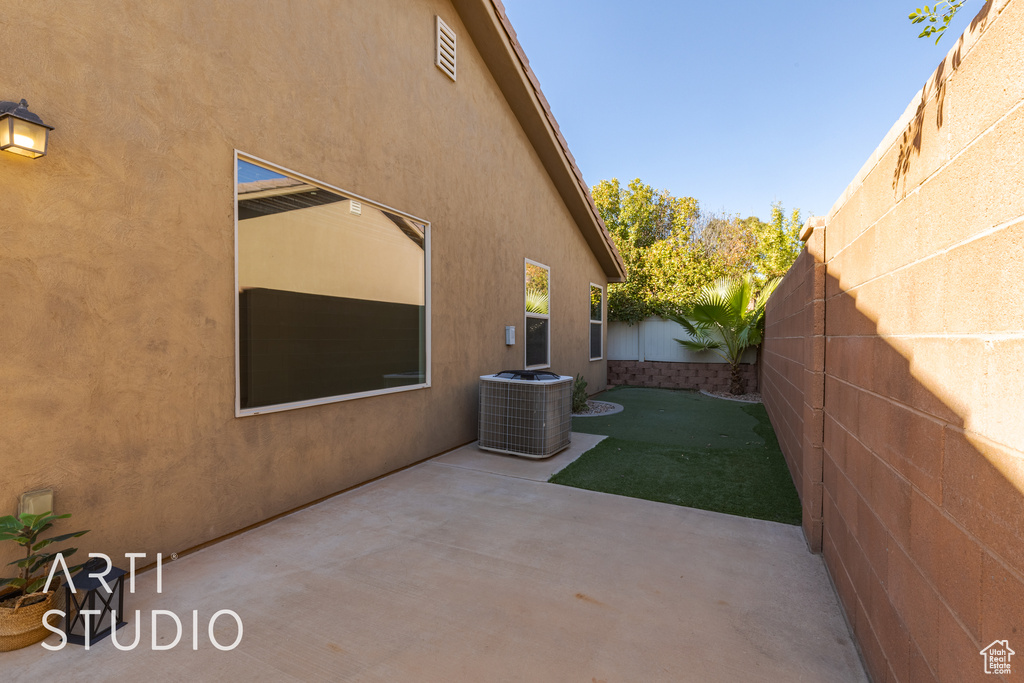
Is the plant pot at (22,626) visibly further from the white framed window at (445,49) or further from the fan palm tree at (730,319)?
the fan palm tree at (730,319)

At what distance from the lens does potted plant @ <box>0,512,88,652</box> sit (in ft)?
6.33

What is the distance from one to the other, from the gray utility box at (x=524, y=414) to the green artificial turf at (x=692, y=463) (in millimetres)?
442

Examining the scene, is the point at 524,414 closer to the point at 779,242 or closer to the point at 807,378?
the point at 807,378

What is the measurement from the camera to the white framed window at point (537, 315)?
24.0 ft

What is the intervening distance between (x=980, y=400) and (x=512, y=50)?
6.40m

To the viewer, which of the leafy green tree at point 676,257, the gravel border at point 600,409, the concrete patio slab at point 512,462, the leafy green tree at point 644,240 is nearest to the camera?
the concrete patio slab at point 512,462

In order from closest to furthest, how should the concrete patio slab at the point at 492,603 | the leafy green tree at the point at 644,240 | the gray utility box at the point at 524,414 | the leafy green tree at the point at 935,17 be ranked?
1. the leafy green tree at the point at 935,17
2. the concrete patio slab at the point at 492,603
3. the gray utility box at the point at 524,414
4. the leafy green tree at the point at 644,240

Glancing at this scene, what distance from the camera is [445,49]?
5.34 m

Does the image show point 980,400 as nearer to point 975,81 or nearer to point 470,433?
point 975,81

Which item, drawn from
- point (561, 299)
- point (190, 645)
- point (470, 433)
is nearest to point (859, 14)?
point (561, 299)

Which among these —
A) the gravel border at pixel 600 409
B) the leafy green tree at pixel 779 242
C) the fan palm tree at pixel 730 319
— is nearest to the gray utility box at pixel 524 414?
the gravel border at pixel 600 409

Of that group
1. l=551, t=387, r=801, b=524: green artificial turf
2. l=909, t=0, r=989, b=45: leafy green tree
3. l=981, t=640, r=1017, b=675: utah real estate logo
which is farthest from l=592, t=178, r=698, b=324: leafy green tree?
l=981, t=640, r=1017, b=675: utah real estate logo

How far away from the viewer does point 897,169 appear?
5.83 ft

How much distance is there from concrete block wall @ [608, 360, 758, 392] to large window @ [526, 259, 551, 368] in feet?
16.6
